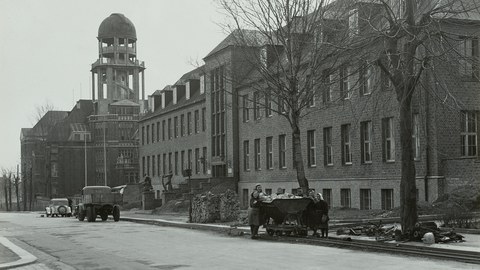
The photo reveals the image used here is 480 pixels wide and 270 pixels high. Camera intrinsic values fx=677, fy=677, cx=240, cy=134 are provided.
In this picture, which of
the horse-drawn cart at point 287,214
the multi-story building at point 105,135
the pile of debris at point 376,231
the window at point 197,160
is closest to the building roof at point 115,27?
the multi-story building at point 105,135

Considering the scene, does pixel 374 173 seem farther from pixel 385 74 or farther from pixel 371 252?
pixel 371 252

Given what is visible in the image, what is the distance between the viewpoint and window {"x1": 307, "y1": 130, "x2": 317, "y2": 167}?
4196 cm

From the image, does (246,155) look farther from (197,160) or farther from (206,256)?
(206,256)

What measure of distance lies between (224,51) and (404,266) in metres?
40.1

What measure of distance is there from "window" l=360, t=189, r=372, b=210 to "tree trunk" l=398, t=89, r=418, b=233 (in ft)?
53.0

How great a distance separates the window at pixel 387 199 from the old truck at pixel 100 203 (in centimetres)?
1630

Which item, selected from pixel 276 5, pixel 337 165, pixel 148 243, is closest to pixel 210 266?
pixel 148 243

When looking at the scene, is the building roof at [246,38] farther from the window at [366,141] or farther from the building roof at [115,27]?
the building roof at [115,27]

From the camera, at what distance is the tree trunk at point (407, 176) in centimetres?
1912

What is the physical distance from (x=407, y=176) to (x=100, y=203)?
25897 millimetres

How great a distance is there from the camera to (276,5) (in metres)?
27.2

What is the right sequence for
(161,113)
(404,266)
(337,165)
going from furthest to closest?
(161,113) → (337,165) → (404,266)

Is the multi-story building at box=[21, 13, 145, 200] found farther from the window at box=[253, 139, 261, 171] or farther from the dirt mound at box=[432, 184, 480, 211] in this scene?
the dirt mound at box=[432, 184, 480, 211]

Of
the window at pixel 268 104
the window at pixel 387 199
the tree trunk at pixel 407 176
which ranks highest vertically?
the window at pixel 268 104
